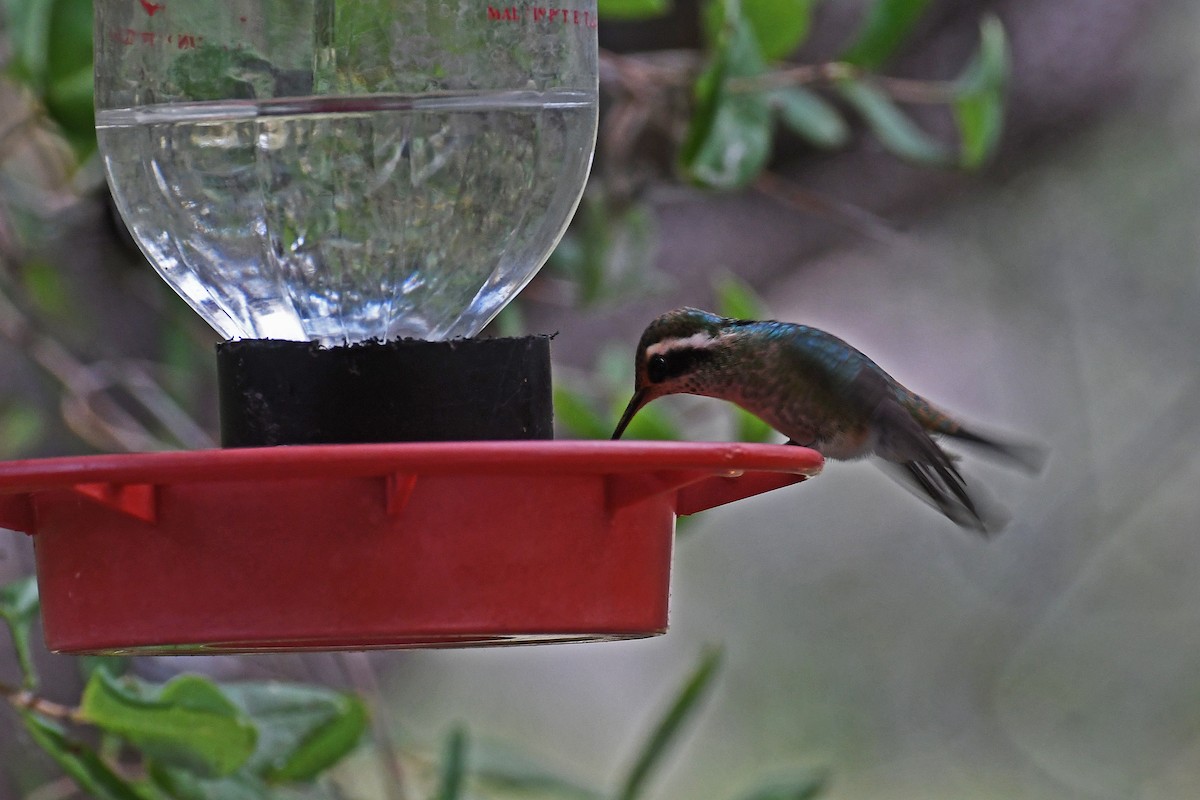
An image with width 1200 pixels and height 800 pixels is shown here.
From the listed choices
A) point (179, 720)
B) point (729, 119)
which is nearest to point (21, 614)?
point (179, 720)

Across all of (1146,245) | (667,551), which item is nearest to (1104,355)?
(1146,245)

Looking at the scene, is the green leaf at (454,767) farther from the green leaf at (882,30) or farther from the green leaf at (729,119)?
the green leaf at (882,30)

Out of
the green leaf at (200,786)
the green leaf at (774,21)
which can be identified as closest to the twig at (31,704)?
the green leaf at (200,786)

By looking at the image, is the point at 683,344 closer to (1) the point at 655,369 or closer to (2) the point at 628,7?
(1) the point at 655,369

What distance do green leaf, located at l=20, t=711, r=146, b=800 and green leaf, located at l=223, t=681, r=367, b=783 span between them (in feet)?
0.53

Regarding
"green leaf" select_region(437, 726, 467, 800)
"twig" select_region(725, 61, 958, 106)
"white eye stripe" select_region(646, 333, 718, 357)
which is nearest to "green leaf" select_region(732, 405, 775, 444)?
"white eye stripe" select_region(646, 333, 718, 357)

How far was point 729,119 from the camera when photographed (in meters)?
2.29

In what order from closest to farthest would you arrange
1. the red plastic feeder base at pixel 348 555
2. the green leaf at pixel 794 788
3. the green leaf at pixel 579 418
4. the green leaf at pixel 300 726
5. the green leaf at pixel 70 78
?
the red plastic feeder base at pixel 348 555
the green leaf at pixel 300 726
the green leaf at pixel 70 78
the green leaf at pixel 794 788
the green leaf at pixel 579 418

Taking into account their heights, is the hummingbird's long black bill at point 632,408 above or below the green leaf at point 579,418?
above

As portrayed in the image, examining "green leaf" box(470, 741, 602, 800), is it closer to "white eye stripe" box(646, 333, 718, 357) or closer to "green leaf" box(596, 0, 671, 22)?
"white eye stripe" box(646, 333, 718, 357)

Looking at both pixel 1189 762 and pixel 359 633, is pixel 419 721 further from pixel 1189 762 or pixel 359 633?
pixel 359 633

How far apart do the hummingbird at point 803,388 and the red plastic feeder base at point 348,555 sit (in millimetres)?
498

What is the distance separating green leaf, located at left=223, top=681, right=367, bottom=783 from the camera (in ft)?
6.33

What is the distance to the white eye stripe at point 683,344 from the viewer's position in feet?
5.96
